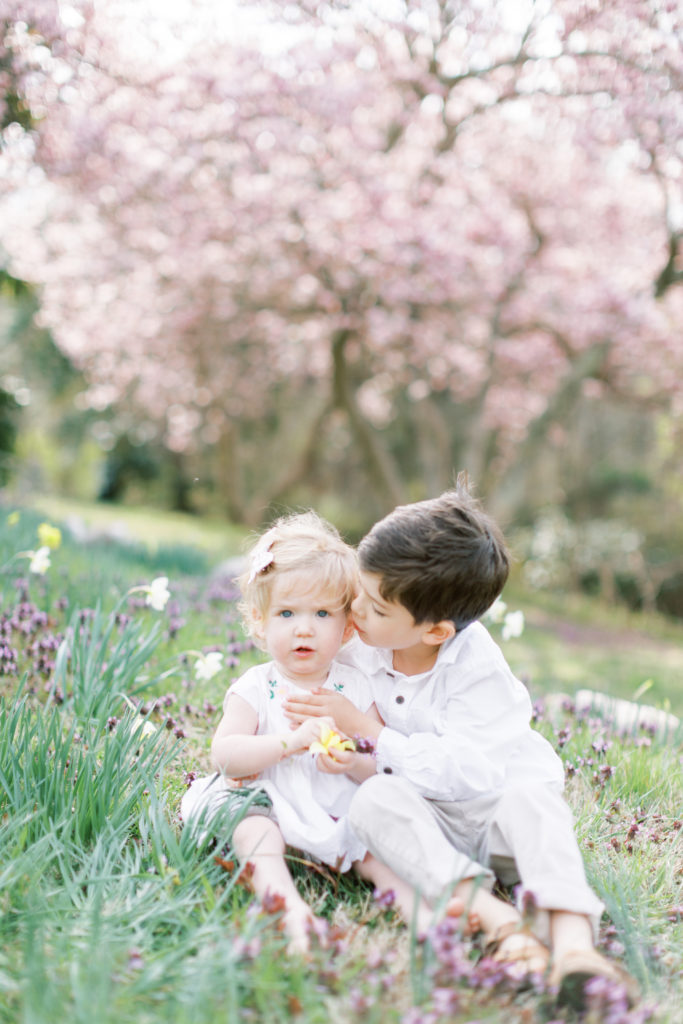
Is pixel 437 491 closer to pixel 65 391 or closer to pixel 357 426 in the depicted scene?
pixel 357 426

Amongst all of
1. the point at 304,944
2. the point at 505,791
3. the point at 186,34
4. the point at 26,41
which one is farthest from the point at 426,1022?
the point at 186,34

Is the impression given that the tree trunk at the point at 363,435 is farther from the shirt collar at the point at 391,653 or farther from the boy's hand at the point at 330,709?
the boy's hand at the point at 330,709

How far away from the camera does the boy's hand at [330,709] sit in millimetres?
2125

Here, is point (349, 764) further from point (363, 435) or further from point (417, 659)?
point (363, 435)

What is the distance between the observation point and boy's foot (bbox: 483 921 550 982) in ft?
5.41

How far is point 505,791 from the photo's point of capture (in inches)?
78.6

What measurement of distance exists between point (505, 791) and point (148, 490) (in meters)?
16.7

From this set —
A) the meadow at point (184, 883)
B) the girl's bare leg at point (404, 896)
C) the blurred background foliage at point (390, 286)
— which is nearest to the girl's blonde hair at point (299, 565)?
the meadow at point (184, 883)

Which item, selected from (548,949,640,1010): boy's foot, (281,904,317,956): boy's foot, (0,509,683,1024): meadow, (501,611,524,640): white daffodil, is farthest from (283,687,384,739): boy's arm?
(501,611,524,640): white daffodil

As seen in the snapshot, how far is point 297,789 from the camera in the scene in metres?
2.15

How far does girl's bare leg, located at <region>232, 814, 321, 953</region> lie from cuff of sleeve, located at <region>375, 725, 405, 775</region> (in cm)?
30

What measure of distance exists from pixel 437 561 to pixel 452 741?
45 centimetres

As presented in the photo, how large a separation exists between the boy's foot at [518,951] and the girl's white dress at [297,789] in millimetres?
406

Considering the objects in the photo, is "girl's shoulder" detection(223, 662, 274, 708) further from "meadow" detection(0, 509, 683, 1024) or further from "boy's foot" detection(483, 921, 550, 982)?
"boy's foot" detection(483, 921, 550, 982)
